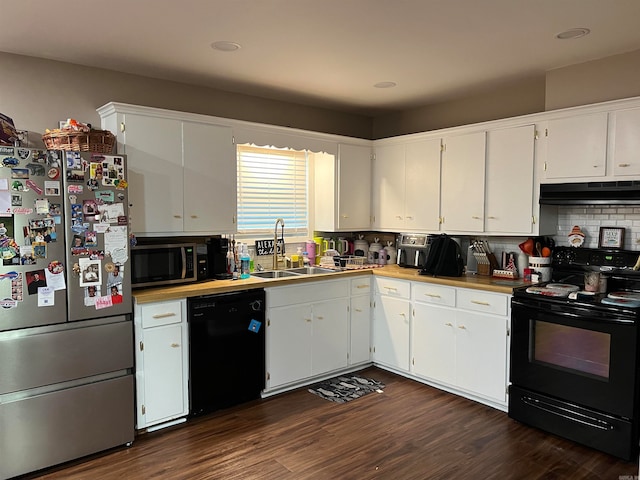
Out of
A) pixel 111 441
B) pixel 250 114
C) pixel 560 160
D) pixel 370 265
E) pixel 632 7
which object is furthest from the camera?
pixel 370 265

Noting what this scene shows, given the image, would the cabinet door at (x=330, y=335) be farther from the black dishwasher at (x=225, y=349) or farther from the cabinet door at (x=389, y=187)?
the cabinet door at (x=389, y=187)

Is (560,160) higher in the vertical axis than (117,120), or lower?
lower

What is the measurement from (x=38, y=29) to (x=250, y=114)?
1856 mm

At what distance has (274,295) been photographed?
3.67 metres

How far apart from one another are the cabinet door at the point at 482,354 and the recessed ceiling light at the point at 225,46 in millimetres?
2550

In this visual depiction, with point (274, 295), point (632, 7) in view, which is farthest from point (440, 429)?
point (632, 7)

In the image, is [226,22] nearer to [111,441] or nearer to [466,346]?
[111,441]

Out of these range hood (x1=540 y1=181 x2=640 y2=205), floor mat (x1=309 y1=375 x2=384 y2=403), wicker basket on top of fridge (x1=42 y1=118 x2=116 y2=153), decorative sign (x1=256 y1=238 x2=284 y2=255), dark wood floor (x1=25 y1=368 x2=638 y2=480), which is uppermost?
wicker basket on top of fridge (x1=42 y1=118 x2=116 y2=153)

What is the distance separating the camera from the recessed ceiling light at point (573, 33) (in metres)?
2.77

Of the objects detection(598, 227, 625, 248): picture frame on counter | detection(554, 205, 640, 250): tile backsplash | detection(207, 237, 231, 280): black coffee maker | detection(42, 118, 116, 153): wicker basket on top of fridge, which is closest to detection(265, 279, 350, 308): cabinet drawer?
detection(207, 237, 231, 280): black coffee maker

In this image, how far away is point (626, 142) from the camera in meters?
3.11

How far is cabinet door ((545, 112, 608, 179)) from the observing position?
10.6 feet

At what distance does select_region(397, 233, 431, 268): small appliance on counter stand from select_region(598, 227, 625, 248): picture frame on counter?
1.39 metres

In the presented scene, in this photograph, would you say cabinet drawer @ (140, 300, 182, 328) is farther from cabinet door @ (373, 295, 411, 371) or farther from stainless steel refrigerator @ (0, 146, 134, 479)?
cabinet door @ (373, 295, 411, 371)
